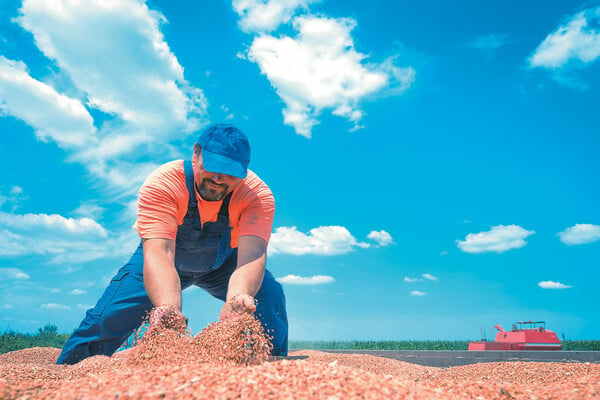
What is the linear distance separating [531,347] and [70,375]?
8349mm

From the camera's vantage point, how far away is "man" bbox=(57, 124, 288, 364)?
241cm

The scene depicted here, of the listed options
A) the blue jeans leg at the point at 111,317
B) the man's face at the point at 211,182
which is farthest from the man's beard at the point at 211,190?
the blue jeans leg at the point at 111,317

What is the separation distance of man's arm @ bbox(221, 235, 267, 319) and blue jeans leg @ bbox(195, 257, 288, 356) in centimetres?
67

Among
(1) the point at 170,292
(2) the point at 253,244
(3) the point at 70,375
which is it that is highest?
(2) the point at 253,244

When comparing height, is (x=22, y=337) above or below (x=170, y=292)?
below

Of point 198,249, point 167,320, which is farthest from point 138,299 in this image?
point 167,320

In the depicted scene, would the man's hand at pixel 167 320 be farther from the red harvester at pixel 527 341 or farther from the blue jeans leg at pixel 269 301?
the red harvester at pixel 527 341

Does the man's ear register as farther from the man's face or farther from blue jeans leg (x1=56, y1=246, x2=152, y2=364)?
blue jeans leg (x1=56, y1=246, x2=152, y2=364)

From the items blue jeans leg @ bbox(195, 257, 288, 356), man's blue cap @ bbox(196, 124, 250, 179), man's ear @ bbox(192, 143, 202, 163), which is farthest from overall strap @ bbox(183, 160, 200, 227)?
blue jeans leg @ bbox(195, 257, 288, 356)

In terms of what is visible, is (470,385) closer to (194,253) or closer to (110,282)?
(194,253)

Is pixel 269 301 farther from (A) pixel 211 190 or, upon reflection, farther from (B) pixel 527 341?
(B) pixel 527 341

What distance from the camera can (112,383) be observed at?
1.54m

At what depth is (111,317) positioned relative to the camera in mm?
3248

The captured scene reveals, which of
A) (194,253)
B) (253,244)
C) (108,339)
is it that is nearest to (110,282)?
(108,339)
